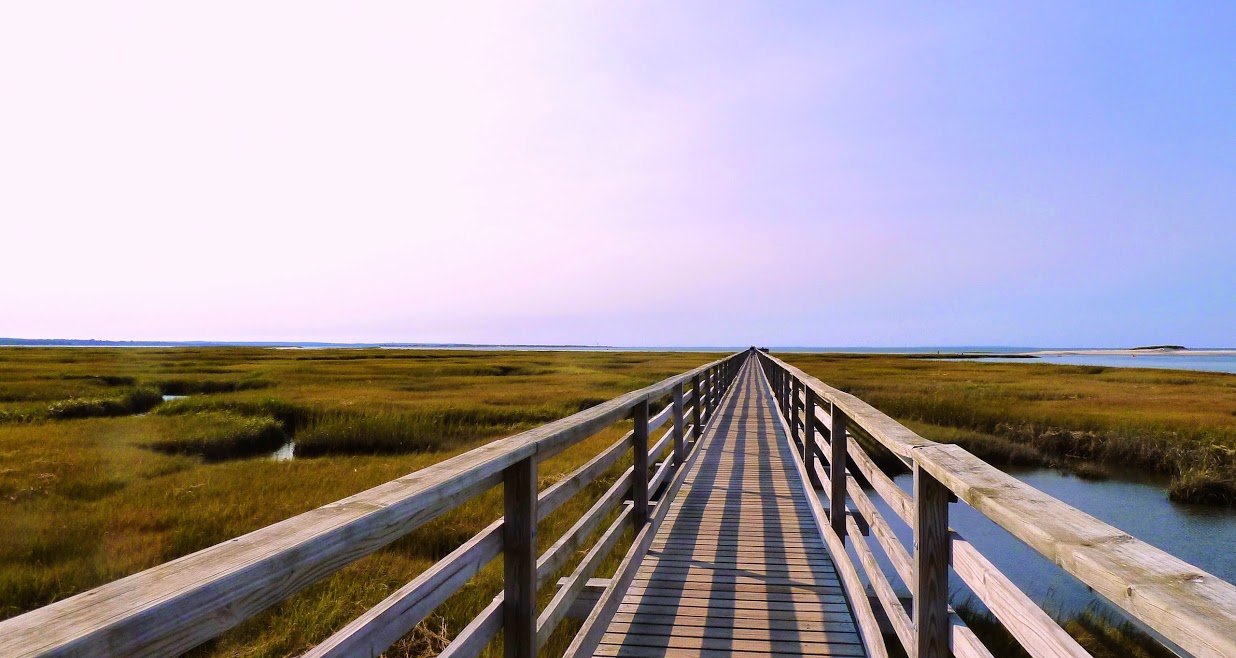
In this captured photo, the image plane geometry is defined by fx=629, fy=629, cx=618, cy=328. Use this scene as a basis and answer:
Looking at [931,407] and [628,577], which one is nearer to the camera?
[628,577]

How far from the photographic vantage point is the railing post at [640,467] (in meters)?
4.77

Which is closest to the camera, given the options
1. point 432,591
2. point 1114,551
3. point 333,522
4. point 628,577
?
point 1114,551

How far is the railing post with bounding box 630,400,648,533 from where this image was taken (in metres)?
4.77

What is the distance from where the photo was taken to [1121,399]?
72.8ft

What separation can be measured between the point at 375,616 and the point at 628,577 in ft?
9.26

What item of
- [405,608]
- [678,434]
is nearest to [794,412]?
[678,434]

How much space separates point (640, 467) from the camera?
16.0 ft

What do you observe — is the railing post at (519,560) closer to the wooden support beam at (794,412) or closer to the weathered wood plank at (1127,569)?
the weathered wood plank at (1127,569)

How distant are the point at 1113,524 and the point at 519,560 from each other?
400 inches

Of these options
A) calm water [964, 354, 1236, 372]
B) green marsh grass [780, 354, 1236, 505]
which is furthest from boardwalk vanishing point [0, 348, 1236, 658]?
calm water [964, 354, 1236, 372]

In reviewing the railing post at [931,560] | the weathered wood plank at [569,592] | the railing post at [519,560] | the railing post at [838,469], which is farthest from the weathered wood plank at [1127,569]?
the railing post at [838,469]

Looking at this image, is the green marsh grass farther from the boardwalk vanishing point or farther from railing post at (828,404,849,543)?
the boardwalk vanishing point

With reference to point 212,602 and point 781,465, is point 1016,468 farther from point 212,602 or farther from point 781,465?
point 212,602

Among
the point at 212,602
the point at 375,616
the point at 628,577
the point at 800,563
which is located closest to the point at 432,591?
the point at 375,616
